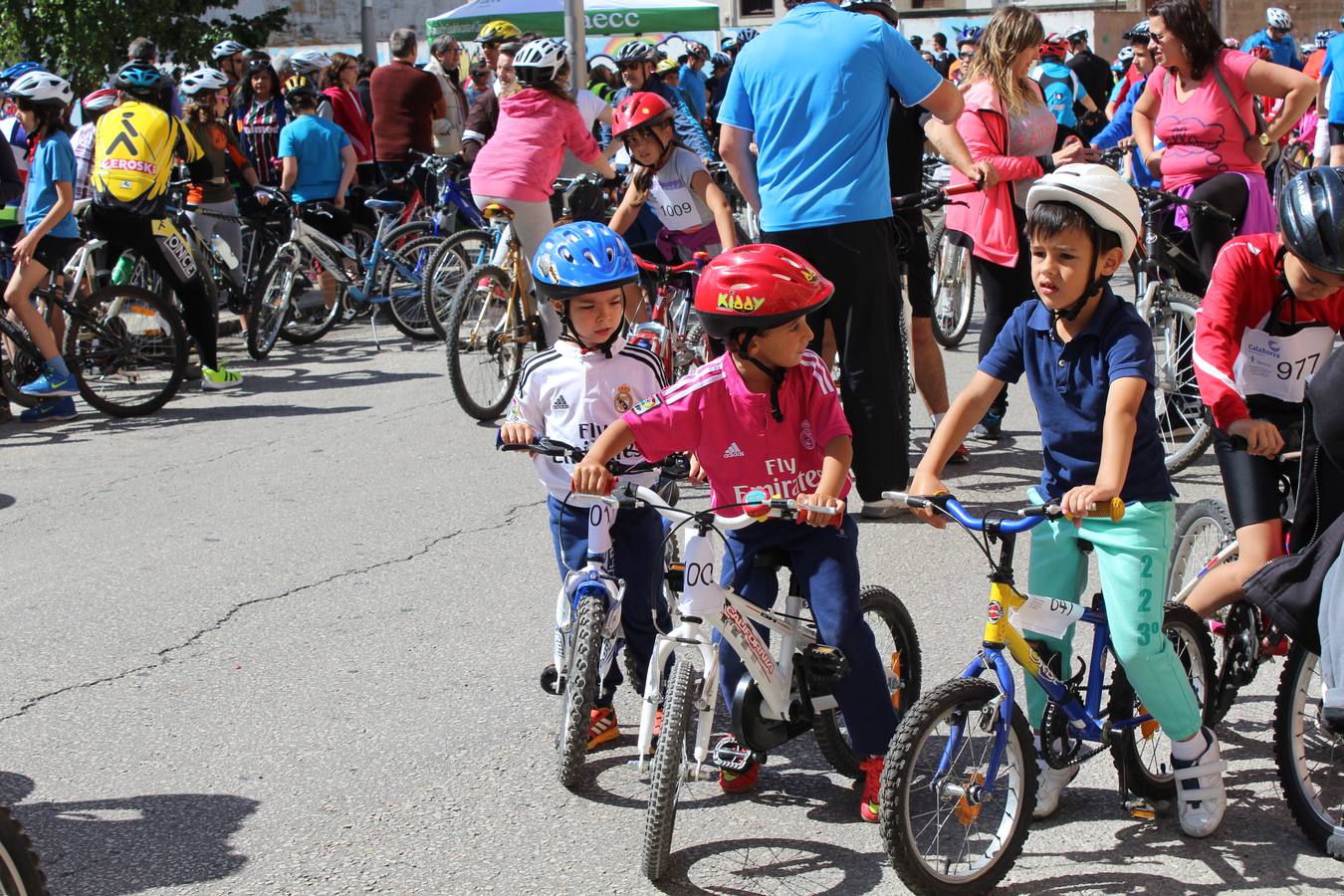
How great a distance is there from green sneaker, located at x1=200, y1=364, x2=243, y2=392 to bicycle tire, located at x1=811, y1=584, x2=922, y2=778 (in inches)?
277

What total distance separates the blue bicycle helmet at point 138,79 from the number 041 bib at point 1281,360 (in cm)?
758

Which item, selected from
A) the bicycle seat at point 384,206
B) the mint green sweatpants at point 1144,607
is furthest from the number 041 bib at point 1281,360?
the bicycle seat at point 384,206

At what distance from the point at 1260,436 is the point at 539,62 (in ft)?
Result: 19.6

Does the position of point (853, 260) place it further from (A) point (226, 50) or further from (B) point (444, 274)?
(A) point (226, 50)

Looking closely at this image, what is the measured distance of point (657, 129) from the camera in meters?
7.70

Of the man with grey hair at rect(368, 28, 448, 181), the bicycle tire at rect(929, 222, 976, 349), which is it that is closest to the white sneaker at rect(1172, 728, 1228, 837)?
the bicycle tire at rect(929, 222, 976, 349)

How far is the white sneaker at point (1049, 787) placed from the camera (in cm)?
392

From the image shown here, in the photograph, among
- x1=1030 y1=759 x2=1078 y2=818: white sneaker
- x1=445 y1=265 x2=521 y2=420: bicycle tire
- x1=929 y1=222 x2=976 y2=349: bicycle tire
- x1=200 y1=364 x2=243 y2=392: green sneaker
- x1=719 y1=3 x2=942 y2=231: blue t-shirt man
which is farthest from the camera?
x1=929 y1=222 x2=976 y2=349: bicycle tire

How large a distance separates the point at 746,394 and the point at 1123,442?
95 cm

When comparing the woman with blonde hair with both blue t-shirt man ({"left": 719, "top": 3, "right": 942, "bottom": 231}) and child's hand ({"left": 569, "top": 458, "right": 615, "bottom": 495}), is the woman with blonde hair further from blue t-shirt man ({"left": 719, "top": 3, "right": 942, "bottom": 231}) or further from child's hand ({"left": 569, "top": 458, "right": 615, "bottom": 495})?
child's hand ({"left": 569, "top": 458, "right": 615, "bottom": 495})

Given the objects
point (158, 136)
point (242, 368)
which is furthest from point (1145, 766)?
point (242, 368)

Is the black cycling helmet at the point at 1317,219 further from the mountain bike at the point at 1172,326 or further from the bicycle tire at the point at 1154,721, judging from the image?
Answer: the mountain bike at the point at 1172,326

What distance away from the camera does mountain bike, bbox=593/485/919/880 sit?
3.57 metres

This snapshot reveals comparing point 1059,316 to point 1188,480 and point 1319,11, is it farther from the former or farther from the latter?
point 1319,11
